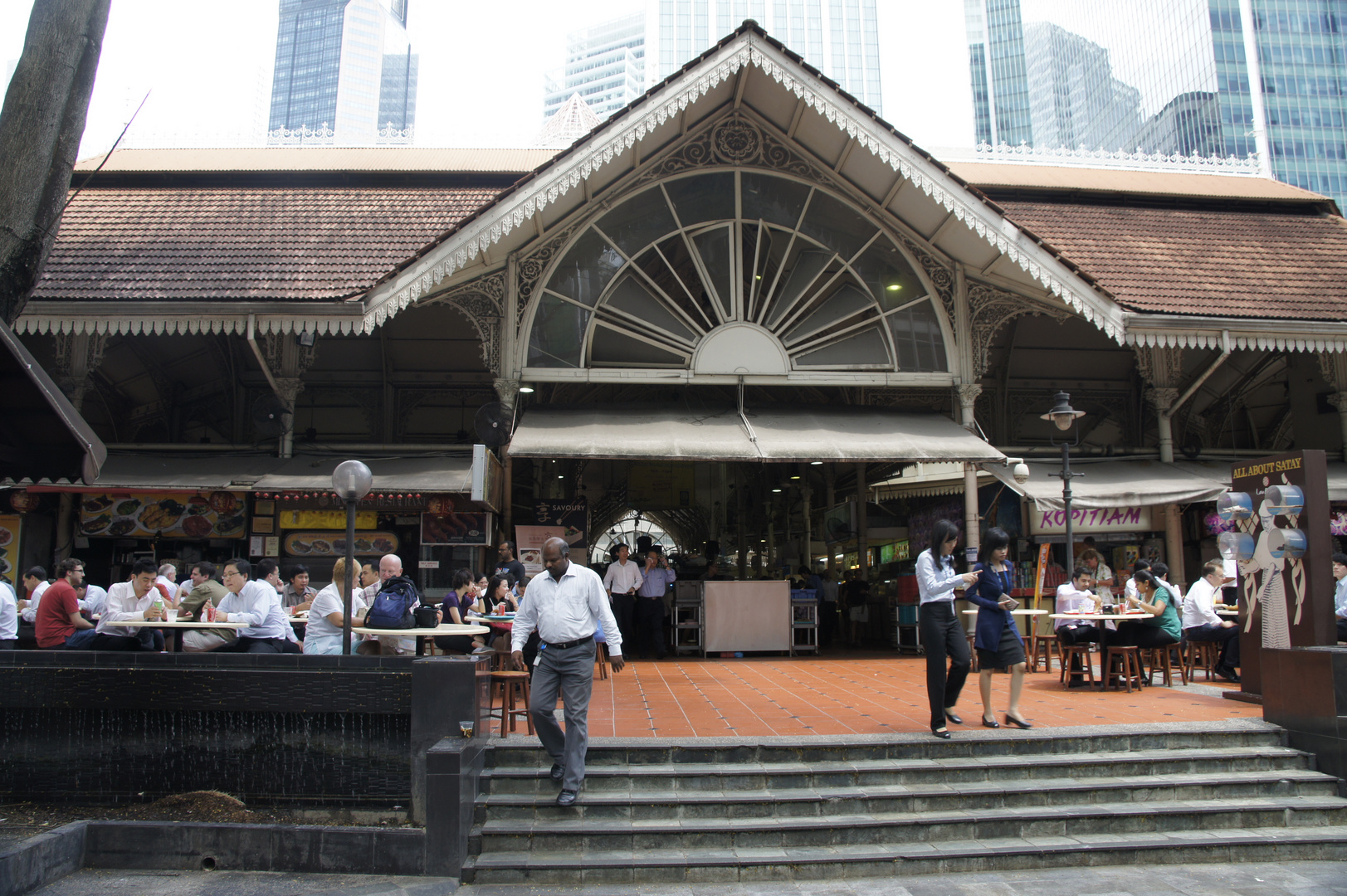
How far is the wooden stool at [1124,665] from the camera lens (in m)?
9.47

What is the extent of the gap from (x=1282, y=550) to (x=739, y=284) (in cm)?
754

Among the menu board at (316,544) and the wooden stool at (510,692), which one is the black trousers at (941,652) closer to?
the wooden stool at (510,692)

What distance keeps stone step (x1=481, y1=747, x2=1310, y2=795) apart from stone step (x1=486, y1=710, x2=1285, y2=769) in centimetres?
5

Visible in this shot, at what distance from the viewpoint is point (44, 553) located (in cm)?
1245

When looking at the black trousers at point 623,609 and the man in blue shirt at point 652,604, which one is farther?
the man in blue shirt at point 652,604

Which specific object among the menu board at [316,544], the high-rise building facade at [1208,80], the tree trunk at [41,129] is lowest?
the menu board at [316,544]

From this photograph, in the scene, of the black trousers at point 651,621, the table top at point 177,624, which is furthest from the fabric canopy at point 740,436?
the table top at point 177,624

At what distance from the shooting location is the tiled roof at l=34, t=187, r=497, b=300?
11.7 metres

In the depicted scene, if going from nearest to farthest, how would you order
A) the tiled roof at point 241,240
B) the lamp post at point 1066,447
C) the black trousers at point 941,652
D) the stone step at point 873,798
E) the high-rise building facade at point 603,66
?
the stone step at point 873,798, the black trousers at point 941,652, the lamp post at point 1066,447, the tiled roof at point 241,240, the high-rise building facade at point 603,66

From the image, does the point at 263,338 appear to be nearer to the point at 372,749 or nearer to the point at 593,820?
the point at 372,749

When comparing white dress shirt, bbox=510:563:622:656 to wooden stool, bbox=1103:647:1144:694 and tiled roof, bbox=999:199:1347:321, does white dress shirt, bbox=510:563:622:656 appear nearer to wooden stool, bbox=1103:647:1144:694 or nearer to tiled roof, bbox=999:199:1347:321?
wooden stool, bbox=1103:647:1144:694

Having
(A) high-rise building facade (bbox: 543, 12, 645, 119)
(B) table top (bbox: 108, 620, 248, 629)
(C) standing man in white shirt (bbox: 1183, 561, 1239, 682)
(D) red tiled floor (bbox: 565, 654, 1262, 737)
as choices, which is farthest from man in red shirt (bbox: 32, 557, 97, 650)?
(A) high-rise building facade (bbox: 543, 12, 645, 119)

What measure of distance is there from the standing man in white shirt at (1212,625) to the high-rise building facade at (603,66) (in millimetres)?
158371

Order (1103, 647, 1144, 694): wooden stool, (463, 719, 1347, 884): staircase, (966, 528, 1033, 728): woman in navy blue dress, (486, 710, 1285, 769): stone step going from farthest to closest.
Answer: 1. (1103, 647, 1144, 694): wooden stool
2. (966, 528, 1033, 728): woman in navy blue dress
3. (486, 710, 1285, 769): stone step
4. (463, 719, 1347, 884): staircase
